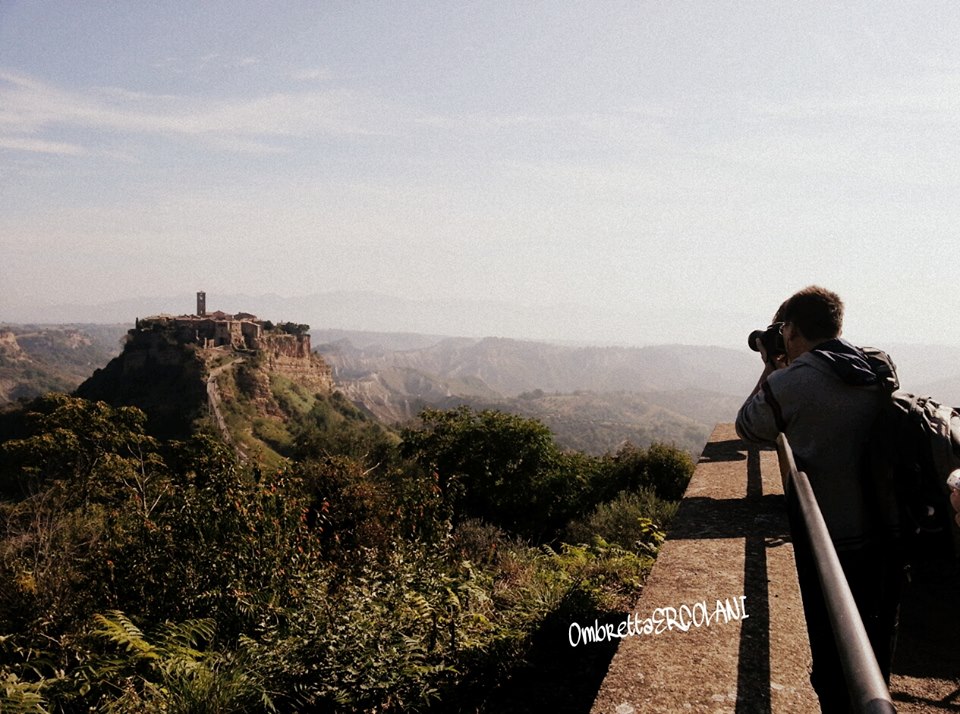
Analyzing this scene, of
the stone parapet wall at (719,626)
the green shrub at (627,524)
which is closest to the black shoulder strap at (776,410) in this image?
the stone parapet wall at (719,626)

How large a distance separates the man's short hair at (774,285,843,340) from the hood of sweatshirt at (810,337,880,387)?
68mm

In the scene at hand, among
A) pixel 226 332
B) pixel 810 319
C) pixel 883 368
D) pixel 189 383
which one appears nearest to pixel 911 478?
pixel 883 368

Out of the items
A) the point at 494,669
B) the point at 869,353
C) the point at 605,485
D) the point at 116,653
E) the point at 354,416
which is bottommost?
the point at 354,416

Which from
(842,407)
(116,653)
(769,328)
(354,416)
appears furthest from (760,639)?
(354,416)

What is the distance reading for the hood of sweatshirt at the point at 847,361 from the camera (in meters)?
2.34

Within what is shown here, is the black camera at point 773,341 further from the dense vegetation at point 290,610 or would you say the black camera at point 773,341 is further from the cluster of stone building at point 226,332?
the cluster of stone building at point 226,332

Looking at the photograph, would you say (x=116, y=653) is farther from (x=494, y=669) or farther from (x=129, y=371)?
(x=129, y=371)

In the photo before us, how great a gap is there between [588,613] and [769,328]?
2.10 metres

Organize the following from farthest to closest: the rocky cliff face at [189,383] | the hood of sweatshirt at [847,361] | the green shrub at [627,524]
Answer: the rocky cliff face at [189,383]
the green shrub at [627,524]
the hood of sweatshirt at [847,361]

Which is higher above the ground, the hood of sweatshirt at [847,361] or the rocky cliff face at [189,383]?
the hood of sweatshirt at [847,361]

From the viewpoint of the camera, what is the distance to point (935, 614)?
4.35 meters

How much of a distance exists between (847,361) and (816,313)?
311 mm

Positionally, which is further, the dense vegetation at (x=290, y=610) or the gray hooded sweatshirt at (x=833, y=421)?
the dense vegetation at (x=290, y=610)

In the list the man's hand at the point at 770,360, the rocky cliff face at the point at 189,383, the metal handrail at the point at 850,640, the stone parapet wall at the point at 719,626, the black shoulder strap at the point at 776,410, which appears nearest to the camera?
the metal handrail at the point at 850,640
